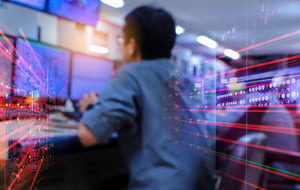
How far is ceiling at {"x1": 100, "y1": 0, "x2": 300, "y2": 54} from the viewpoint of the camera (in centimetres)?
56

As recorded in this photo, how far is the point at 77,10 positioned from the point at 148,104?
352 millimetres

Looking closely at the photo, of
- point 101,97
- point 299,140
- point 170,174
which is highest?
point 101,97

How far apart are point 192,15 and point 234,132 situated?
1.26 feet

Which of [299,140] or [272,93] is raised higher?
[272,93]

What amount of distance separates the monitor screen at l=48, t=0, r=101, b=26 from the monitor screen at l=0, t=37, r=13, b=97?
0.59 feet

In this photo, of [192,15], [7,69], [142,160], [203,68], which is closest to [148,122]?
[142,160]

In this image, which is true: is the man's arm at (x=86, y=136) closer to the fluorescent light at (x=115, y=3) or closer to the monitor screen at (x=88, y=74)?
the monitor screen at (x=88, y=74)

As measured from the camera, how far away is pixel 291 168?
60cm

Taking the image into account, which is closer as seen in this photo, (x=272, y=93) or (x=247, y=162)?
(x=272, y=93)

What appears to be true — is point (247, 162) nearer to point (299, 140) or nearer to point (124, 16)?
point (299, 140)

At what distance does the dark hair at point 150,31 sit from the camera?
56 centimetres

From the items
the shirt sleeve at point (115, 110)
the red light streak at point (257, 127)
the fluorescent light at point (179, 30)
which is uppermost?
the fluorescent light at point (179, 30)

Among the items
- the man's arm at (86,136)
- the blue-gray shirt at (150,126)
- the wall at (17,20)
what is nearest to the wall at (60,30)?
the wall at (17,20)

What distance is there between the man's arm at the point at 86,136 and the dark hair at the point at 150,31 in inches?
9.8
